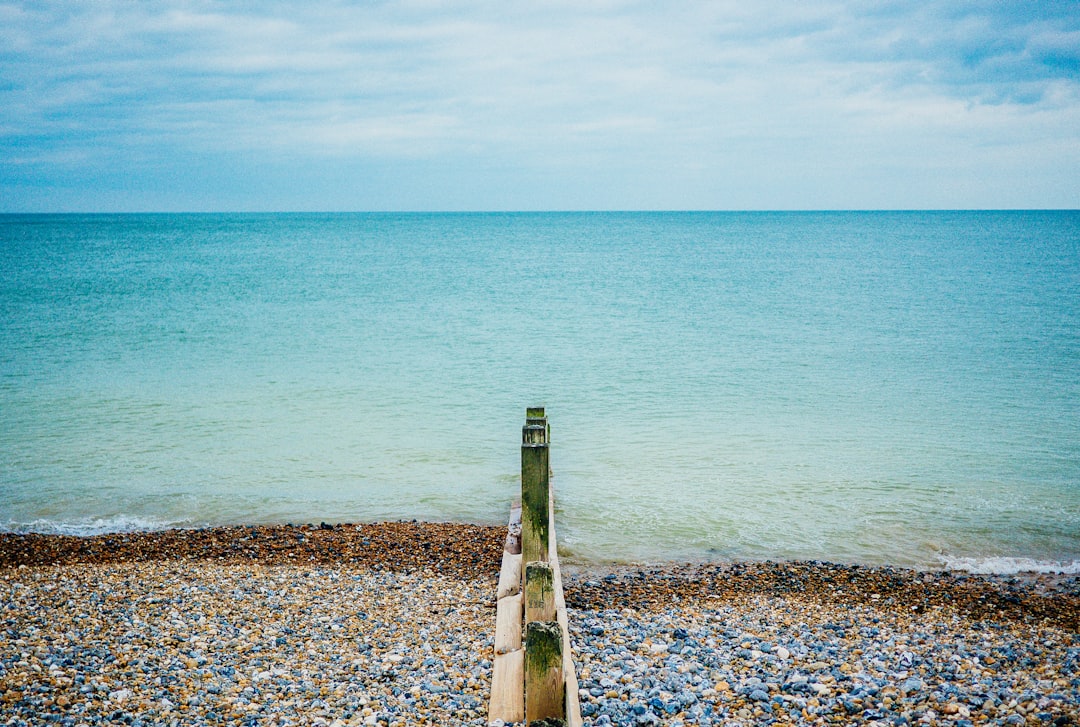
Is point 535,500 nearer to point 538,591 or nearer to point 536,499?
point 536,499

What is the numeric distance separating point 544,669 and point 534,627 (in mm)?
226

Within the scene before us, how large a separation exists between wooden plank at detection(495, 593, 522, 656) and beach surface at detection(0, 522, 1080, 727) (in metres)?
0.34

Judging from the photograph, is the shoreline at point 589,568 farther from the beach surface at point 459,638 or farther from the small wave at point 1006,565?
the small wave at point 1006,565

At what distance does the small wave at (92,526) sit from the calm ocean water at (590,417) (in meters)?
0.05

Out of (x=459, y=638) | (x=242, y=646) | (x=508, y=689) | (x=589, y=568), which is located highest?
(x=508, y=689)

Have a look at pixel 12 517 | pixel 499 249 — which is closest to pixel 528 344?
pixel 12 517

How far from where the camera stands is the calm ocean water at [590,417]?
1118cm

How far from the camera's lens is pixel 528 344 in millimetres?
26375

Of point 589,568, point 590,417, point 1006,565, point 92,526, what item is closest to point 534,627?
point 589,568

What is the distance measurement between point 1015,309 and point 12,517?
122ft

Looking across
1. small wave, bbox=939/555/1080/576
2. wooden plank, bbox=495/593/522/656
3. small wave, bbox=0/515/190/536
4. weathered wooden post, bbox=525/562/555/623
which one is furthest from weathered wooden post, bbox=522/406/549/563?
small wave, bbox=0/515/190/536

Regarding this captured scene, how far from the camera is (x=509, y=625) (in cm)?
609

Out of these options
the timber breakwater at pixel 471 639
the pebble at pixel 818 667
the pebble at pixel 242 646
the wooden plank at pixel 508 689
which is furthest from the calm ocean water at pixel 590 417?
the wooden plank at pixel 508 689

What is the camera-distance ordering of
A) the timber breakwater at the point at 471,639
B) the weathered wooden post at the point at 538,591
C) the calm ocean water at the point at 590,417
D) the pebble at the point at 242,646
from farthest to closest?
the calm ocean water at the point at 590,417, the timber breakwater at the point at 471,639, the pebble at the point at 242,646, the weathered wooden post at the point at 538,591
